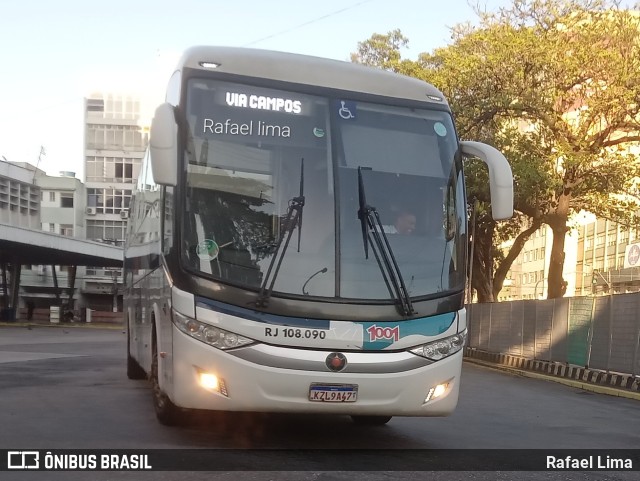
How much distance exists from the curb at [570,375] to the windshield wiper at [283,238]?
1099cm

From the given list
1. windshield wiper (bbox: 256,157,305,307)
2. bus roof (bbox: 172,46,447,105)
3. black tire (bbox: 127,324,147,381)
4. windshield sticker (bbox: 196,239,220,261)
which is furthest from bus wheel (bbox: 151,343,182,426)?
black tire (bbox: 127,324,147,381)

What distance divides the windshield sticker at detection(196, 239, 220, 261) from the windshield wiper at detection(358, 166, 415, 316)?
126cm

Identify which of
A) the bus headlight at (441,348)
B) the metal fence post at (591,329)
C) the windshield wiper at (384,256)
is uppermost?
the windshield wiper at (384,256)

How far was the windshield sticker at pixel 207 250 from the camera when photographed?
702cm

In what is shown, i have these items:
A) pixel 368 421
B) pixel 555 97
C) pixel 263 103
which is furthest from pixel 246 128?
pixel 555 97

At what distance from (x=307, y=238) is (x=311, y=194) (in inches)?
15.9

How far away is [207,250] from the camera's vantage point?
23.1 ft

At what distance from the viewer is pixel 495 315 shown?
28.1m

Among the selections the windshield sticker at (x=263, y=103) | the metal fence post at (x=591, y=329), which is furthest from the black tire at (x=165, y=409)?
the metal fence post at (x=591, y=329)

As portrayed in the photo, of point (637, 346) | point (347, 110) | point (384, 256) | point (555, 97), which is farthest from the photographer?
point (555, 97)

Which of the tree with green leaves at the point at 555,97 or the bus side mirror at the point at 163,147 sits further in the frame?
the tree with green leaves at the point at 555,97

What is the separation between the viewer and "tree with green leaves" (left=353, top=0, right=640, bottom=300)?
24.9 metres

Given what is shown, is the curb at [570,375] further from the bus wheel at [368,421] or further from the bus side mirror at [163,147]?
the bus side mirror at [163,147]

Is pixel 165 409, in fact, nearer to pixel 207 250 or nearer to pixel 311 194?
pixel 207 250
